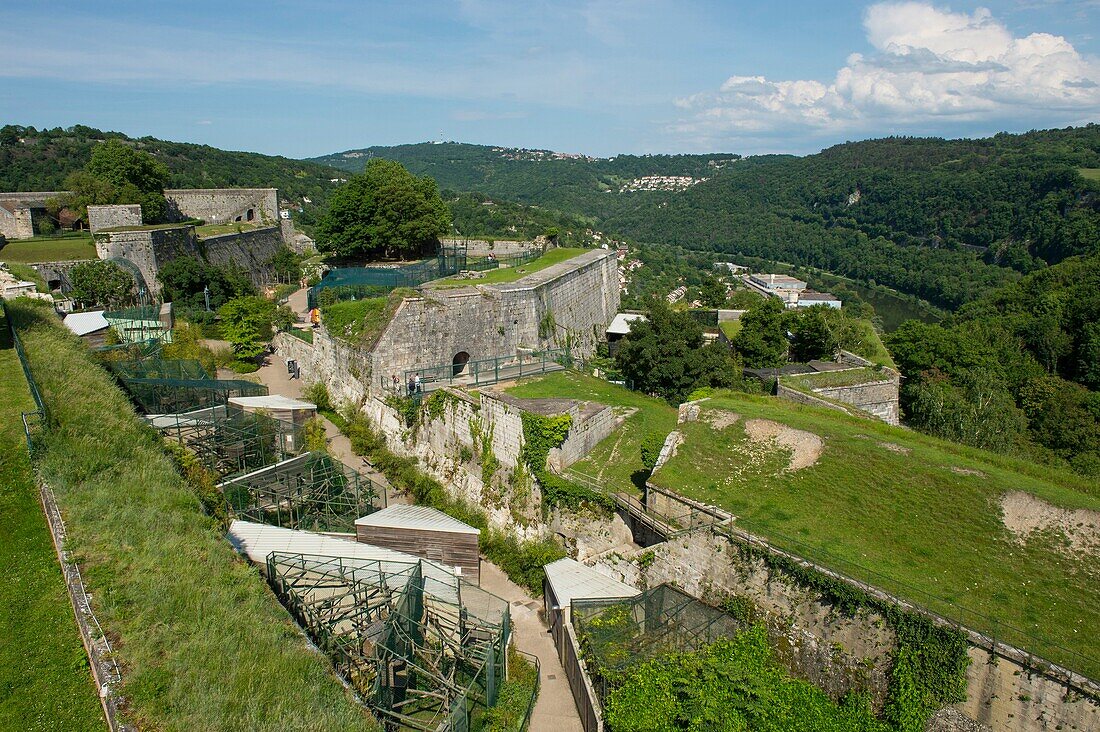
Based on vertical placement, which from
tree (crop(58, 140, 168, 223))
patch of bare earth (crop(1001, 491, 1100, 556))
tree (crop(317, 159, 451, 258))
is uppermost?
tree (crop(58, 140, 168, 223))

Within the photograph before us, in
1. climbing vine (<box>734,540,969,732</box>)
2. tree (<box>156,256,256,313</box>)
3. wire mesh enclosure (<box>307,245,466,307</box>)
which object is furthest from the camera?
tree (<box>156,256,256,313</box>)

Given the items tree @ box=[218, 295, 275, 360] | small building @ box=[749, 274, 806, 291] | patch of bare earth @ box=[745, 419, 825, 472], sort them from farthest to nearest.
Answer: small building @ box=[749, 274, 806, 291] < tree @ box=[218, 295, 275, 360] < patch of bare earth @ box=[745, 419, 825, 472]

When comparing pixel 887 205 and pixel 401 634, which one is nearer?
pixel 401 634

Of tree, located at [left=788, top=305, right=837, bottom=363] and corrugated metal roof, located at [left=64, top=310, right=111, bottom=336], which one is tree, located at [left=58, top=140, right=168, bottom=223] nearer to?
corrugated metal roof, located at [left=64, top=310, right=111, bottom=336]

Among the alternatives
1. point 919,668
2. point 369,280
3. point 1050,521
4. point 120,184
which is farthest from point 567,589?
point 120,184

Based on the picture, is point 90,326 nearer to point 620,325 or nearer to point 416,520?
point 416,520

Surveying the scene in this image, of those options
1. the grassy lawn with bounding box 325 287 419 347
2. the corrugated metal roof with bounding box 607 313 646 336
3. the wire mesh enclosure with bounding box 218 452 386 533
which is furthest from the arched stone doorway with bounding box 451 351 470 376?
the corrugated metal roof with bounding box 607 313 646 336
